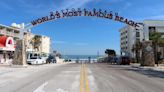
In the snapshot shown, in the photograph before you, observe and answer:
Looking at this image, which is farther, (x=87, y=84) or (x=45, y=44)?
(x=45, y=44)

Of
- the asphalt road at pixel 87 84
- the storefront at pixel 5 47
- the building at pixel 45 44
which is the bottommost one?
the asphalt road at pixel 87 84

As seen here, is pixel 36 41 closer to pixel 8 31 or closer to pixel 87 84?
pixel 8 31

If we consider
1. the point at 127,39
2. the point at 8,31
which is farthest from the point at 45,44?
the point at 8,31

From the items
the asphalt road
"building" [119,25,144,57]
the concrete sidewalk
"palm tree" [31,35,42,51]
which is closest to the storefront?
the concrete sidewalk

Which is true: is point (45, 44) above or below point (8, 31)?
below

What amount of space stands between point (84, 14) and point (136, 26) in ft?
26.4

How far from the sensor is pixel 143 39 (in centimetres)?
4884

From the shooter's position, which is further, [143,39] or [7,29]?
[7,29]

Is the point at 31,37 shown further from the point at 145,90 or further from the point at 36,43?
the point at 145,90

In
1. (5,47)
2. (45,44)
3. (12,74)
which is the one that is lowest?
(12,74)

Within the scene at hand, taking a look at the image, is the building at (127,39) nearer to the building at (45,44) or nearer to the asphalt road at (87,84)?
the building at (45,44)

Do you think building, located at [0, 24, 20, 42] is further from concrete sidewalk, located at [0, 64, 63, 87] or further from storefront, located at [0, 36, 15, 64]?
concrete sidewalk, located at [0, 64, 63, 87]

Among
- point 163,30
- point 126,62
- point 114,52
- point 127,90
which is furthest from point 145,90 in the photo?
point 114,52

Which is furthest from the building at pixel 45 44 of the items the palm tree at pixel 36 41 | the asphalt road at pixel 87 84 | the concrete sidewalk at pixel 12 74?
the asphalt road at pixel 87 84
